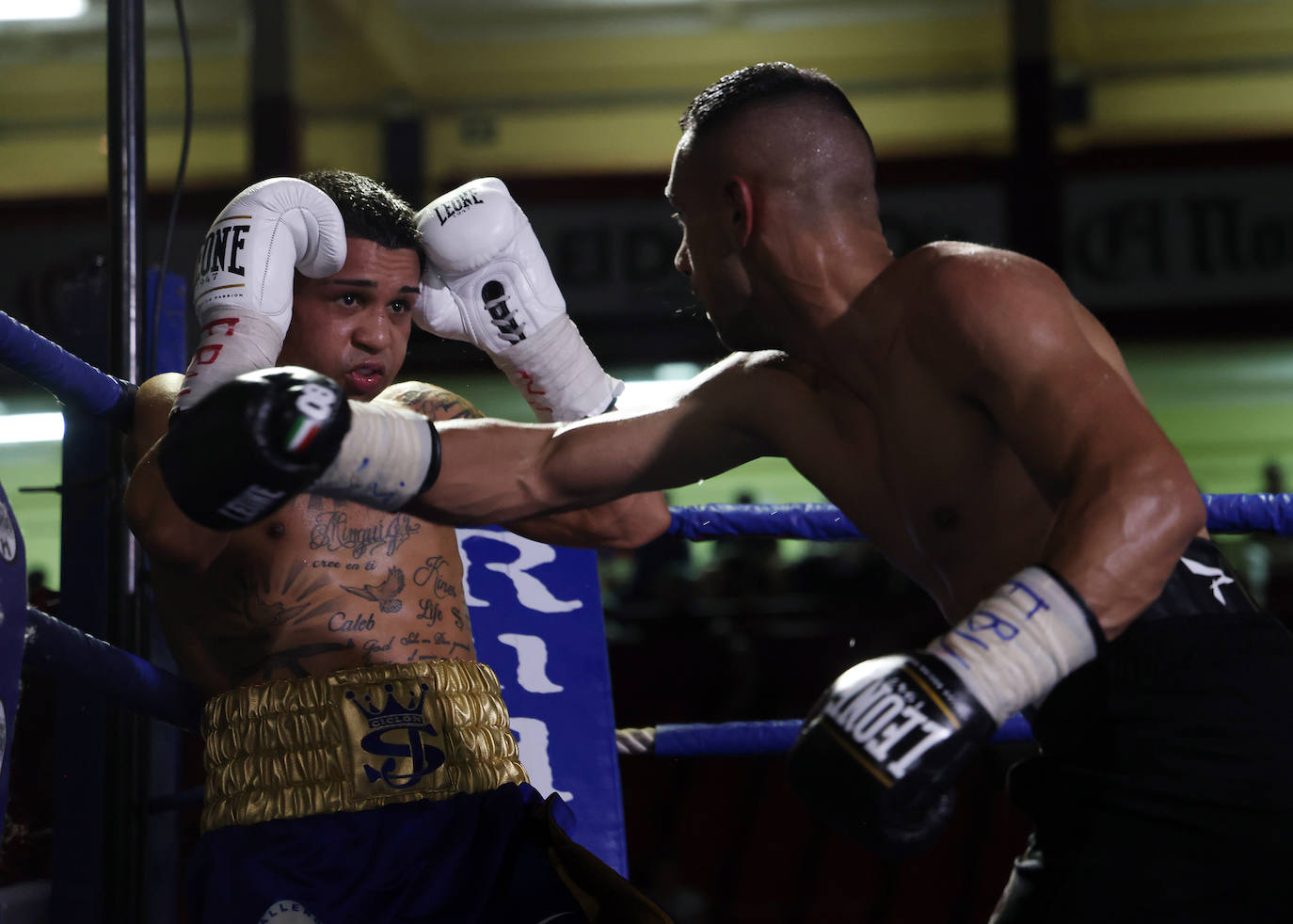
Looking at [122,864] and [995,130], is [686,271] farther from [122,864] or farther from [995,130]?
[995,130]

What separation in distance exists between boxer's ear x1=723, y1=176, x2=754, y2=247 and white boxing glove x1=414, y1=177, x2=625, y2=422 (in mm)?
635

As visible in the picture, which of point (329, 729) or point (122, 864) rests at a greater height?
point (329, 729)

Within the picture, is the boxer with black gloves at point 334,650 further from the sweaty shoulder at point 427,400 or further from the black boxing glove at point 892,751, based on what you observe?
the black boxing glove at point 892,751

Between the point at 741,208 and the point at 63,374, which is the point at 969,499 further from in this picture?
the point at 63,374

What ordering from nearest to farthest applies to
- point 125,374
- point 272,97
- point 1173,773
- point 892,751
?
point 892,751
point 1173,773
point 125,374
point 272,97

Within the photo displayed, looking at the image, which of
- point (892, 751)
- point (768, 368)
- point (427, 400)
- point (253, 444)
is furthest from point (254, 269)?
point (892, 751)

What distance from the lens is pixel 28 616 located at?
126 centimetres

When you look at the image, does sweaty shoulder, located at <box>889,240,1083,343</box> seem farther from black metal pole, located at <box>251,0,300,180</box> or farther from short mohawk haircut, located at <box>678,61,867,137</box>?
black metal pole, located at <box>251,0,300,180</box>

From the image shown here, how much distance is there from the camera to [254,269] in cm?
165

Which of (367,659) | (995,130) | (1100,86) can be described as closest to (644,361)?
(995,130)

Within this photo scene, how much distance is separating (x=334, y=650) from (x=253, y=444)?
24.0 inches

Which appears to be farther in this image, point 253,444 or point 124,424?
point 124,424

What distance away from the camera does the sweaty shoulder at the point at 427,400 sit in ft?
6.61

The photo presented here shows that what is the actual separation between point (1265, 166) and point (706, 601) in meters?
4.72
